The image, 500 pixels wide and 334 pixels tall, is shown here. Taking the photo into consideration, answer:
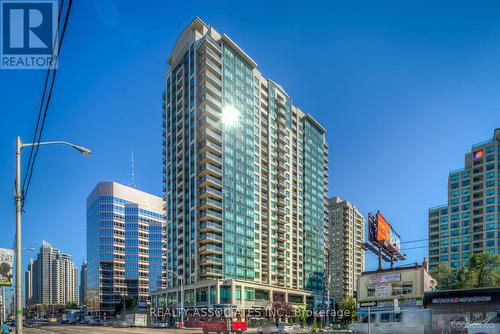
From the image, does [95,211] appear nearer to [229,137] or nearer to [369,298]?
[229,137]

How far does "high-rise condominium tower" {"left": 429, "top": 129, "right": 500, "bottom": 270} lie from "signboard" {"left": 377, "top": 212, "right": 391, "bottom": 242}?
260ft

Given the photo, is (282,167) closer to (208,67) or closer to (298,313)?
(208,67)

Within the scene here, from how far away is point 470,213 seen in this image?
12538 cm

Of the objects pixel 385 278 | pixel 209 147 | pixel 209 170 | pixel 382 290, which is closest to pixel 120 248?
pixel 209 170

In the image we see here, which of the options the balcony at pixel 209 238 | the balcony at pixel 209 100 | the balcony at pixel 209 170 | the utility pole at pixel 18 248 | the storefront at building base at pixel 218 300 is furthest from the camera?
the balcony at pixel 209 100

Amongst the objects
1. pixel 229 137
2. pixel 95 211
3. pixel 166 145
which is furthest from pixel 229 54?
pixel 95 211

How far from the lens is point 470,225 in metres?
124

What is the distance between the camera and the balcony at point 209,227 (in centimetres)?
7931

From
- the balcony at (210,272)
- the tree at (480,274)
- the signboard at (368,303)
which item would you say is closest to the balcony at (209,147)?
the balcony at (210,272)

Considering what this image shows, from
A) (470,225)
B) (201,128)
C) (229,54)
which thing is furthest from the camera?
(470,225)

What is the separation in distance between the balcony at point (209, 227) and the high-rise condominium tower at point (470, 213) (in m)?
90.2

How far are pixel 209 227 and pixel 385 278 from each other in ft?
131

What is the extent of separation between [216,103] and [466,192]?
323 ft

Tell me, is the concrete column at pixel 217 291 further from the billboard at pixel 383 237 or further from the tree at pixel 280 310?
the billboard at pixel 383 237
